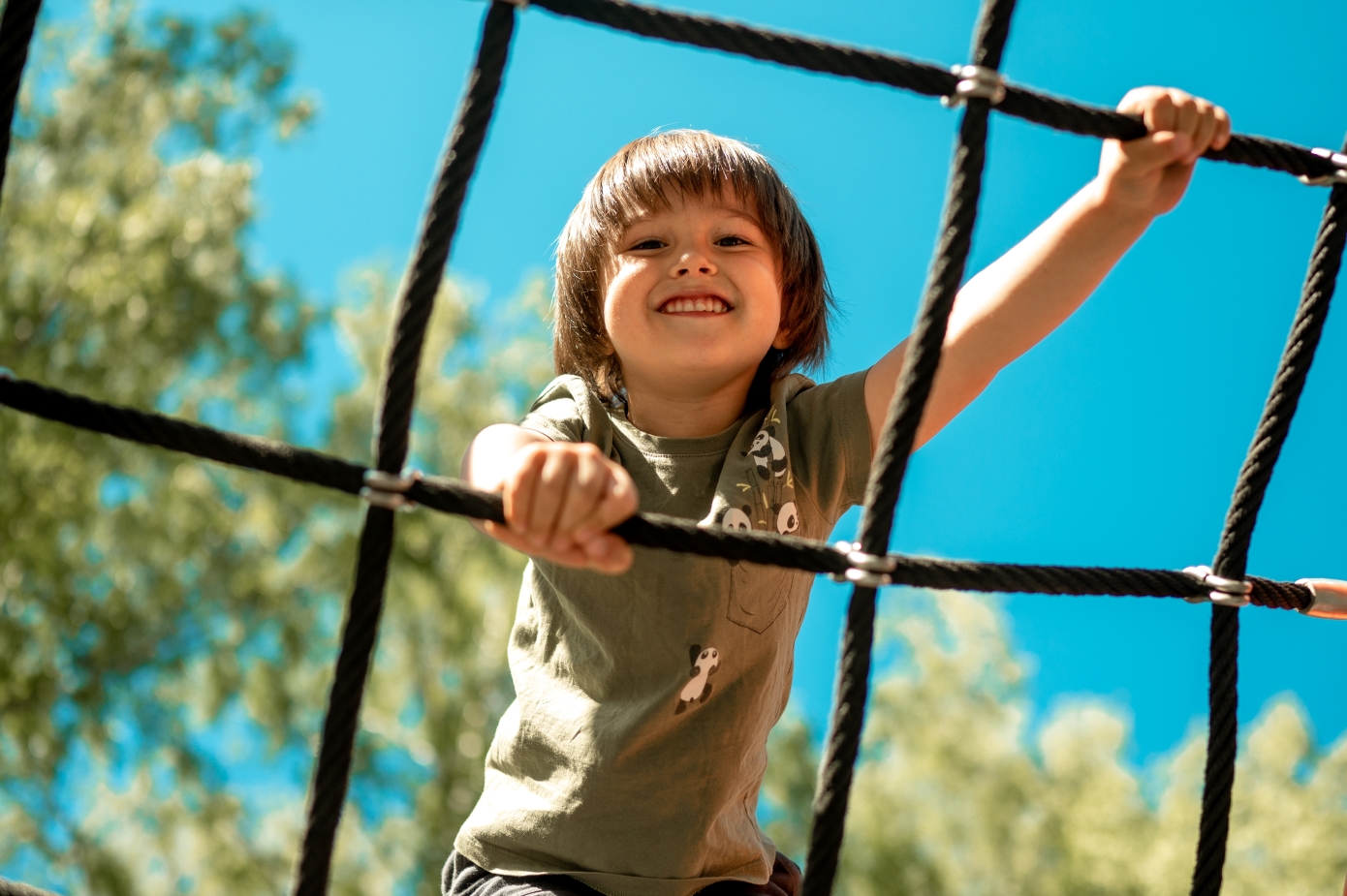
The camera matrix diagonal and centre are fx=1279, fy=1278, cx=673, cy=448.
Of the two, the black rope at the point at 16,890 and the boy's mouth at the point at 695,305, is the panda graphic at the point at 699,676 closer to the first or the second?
the boy's mouth at the point at 695,305

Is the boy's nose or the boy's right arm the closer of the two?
the boy's right arm

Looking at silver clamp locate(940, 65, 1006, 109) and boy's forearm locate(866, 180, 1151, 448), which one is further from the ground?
silver clamp locate(940, 65, 1006, 109)

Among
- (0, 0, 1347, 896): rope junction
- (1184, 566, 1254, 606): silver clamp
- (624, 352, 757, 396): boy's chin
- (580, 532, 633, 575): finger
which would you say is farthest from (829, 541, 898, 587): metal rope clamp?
(624, 352, 757, 396): boy's chin

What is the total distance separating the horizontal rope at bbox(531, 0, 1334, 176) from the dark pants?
62cm

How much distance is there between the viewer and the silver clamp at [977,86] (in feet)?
2.53

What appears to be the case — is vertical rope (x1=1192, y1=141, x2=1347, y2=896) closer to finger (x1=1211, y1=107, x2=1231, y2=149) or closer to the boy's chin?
finger (x1=1211, y1=107, x2=1231, y2=149)

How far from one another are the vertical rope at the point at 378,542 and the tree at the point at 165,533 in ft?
17.2

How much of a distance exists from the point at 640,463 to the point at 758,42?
42cm

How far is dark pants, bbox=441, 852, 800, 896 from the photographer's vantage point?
3.18ft

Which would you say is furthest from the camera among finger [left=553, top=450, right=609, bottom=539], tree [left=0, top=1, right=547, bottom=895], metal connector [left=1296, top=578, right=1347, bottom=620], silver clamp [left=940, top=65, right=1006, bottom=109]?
tree [left=0, top=1, right=547, bottom=895]

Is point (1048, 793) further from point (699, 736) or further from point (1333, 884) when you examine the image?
point (699, 736)

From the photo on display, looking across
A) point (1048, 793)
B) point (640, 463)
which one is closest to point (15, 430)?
point (640, 463)

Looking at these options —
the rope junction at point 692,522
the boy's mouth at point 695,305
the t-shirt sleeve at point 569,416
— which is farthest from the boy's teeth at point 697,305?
the rope junction at point 692,522

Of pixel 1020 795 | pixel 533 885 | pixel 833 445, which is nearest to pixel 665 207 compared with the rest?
pixel 833 445
